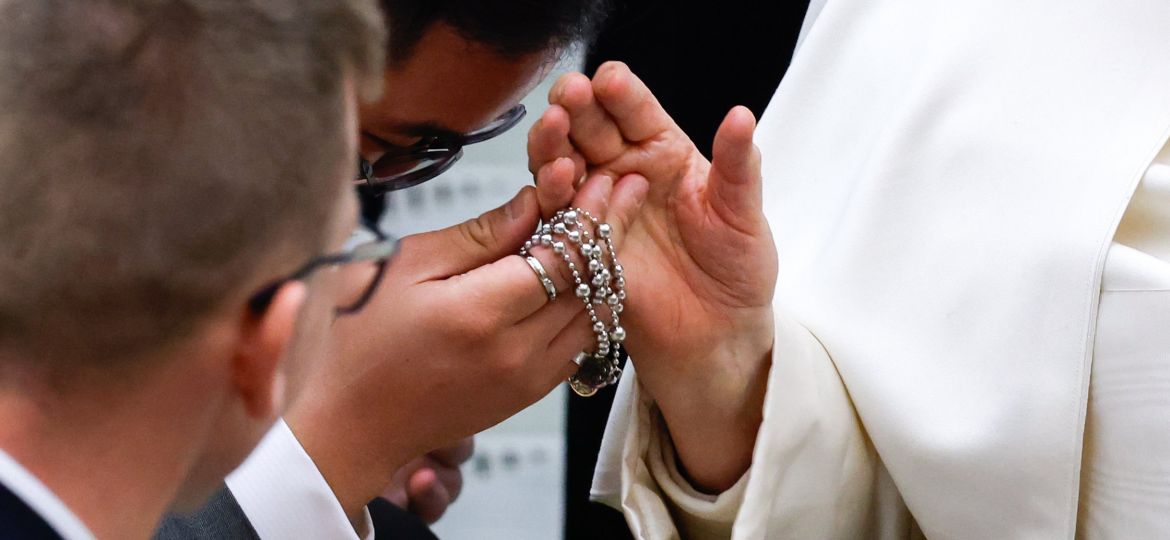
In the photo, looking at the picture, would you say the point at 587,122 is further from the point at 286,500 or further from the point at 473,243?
the point at 286,500

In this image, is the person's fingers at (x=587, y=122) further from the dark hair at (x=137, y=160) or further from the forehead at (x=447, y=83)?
the dark hair at (x=137, y=160)

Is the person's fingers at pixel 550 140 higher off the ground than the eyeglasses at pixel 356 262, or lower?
lower

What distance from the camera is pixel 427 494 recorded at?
176 cm

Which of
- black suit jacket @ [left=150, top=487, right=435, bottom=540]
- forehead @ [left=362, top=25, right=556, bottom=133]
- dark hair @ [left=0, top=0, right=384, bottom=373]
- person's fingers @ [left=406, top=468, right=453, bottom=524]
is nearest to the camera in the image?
dark hair @ [left=0, top=0, right=384, bottom=373]

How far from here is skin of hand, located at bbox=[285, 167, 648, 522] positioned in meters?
1.16

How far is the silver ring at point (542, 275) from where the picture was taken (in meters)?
1.17

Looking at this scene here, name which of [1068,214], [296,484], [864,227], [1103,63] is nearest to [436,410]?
[296,484]

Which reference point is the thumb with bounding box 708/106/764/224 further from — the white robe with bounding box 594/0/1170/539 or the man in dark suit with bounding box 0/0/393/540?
the man in dark suit with bounding box 0/0/393/540

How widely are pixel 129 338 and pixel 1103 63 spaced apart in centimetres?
97

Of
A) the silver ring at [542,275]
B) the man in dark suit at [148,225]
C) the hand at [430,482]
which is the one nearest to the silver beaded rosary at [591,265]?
the silver ring at [542,275]

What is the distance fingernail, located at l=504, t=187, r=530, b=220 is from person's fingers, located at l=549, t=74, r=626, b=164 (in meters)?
0.08

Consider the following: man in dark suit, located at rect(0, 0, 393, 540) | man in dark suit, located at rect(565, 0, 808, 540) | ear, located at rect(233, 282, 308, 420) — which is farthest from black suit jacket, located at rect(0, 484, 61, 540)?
man in dark suit, located at rect(565, 0, 808, 540)

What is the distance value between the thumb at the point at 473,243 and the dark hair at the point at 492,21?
0.14 meters

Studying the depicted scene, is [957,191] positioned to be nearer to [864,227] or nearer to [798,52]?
[864,227]
